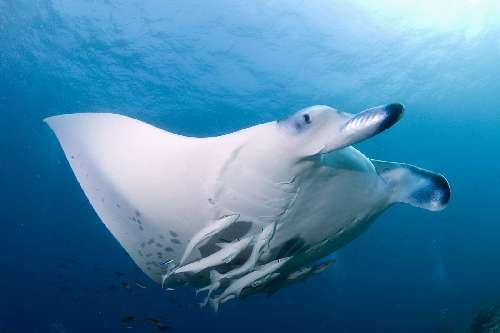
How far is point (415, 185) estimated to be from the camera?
2973mm

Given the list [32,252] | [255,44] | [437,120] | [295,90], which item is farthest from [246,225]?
[32,252]

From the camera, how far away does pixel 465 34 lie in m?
17.9

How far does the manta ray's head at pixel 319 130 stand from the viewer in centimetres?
210

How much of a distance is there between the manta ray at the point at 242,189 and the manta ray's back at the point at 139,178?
12mm

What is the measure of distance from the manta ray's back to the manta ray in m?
0.01

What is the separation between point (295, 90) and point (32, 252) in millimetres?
25703

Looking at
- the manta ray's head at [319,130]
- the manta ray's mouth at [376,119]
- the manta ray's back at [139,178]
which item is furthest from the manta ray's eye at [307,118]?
the manta ray's back at [139,178]

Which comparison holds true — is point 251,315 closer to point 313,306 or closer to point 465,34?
point 313,306

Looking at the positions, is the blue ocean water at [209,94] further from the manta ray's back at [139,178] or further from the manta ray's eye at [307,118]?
the manta ray's eye at [307,118]

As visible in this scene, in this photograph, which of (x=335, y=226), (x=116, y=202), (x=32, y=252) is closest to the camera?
(x=335, y=226)

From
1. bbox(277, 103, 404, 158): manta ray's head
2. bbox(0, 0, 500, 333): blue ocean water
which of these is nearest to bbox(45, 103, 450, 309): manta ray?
bbox(277, 103, 404, 158): manta ray's head

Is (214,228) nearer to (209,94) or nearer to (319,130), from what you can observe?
(319,130)

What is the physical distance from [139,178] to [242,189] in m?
1.06

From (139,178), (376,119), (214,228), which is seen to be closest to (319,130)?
(376,119)
